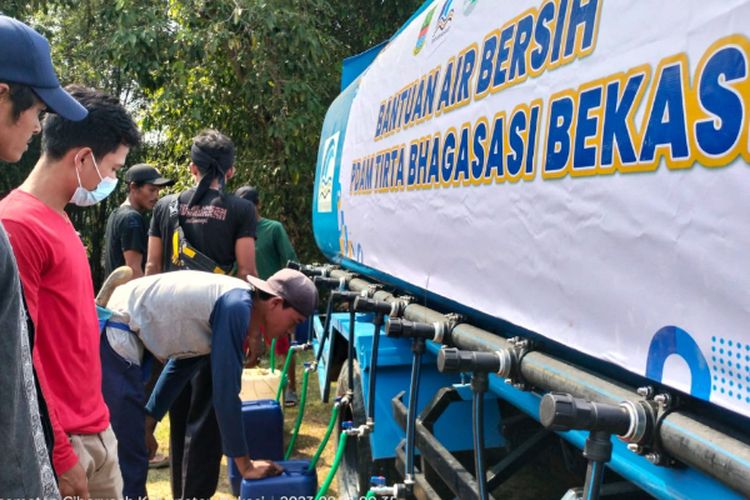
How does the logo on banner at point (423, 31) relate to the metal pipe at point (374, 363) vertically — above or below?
above

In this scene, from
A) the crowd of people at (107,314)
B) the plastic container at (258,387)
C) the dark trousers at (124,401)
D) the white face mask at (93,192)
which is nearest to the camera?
the crowd of people at (107,314)

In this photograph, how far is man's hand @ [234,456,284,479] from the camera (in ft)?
9.52

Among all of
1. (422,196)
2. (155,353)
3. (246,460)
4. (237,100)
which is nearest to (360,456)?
(246,460)

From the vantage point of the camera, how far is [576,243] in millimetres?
1596

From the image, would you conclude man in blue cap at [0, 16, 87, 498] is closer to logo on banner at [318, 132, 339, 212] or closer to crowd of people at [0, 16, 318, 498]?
crowd of people at [0, 16, 318, 498]

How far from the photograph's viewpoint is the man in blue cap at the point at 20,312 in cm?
125

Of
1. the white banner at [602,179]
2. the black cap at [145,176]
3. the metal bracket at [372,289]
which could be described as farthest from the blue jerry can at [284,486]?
the black cap at [145,176]

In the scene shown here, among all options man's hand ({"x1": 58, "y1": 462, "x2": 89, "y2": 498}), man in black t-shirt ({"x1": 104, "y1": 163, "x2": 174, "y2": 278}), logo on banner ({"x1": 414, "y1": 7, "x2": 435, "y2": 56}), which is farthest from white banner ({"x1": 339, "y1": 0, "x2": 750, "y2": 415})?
man in black t-shirt ({"x1": 104, "y1": 163, "x2": 174, "y2": 278})

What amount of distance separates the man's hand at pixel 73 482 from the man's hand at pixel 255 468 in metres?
0.99

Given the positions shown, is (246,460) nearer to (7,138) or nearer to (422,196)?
(422,196)

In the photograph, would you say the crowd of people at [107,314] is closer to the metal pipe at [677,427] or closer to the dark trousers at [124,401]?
the dark trousers at [124,401]

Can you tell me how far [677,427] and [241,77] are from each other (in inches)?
313

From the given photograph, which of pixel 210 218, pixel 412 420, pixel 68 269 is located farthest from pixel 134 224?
pixel 412 420

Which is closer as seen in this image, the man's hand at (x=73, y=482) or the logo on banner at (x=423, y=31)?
the man's hand at (x=73, y=482)
